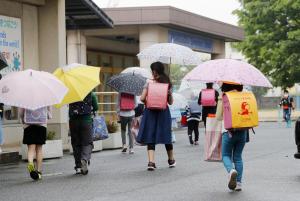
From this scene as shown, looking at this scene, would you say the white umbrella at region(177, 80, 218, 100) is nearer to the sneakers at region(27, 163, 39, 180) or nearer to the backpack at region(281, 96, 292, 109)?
the backpack at region(281, 96, 292, 109)

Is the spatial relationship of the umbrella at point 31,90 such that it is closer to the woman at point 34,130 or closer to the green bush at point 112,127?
the woman at point 34,130

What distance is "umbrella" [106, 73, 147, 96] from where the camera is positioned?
15711 millimetres

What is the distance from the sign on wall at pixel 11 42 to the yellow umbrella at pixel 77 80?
602cm

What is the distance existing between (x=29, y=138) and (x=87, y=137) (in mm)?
988

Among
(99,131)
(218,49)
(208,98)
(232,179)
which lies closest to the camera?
(232,179)

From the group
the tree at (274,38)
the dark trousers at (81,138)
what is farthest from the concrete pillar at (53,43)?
the tree at (274,38)

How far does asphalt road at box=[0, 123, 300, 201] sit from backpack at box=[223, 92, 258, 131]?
89 centimetres

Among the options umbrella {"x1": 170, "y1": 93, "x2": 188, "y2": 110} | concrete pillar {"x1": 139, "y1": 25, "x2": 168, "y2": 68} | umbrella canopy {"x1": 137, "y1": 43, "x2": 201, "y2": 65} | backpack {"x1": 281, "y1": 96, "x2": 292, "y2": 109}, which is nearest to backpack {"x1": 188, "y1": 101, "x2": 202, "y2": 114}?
umbrella {"x1": 170, "y1": 93, "x2": 188, "y2": 110}

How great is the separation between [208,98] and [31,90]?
7.37 m

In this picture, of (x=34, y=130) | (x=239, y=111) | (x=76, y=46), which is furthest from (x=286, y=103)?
(x=239, y=111)

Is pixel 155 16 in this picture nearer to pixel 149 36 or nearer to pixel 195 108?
pixel 149 36

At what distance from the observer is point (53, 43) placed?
18.5m

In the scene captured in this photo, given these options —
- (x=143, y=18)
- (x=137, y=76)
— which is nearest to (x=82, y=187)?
(x=137, y=76)

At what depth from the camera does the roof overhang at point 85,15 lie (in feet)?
67.1
